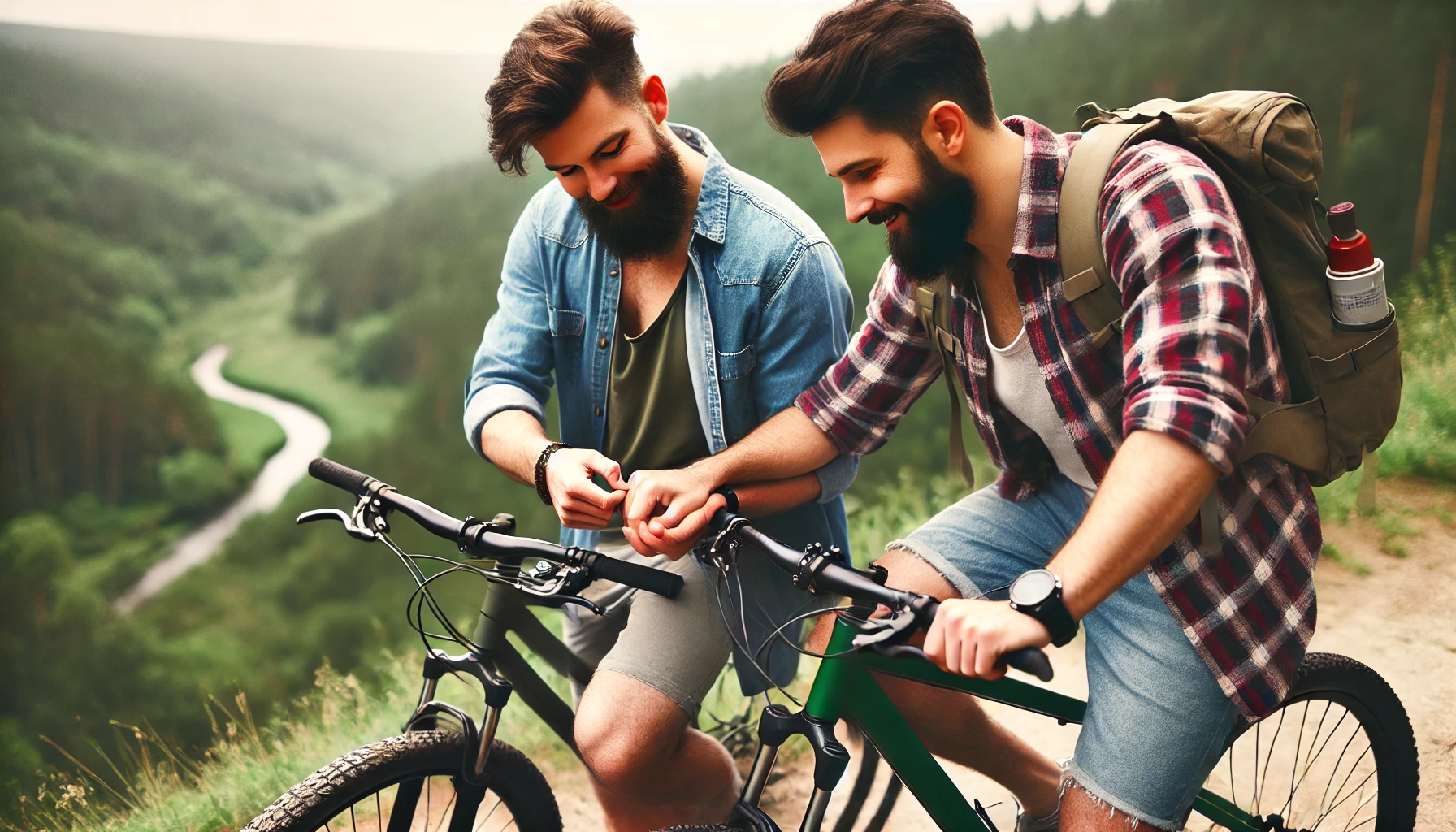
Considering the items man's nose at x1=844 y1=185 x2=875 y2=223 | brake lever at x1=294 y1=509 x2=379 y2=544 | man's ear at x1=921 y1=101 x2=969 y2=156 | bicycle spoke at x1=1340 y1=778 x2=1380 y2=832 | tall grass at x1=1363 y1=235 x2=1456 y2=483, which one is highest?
man's ear at x1=921 y1=101 x2=969 y2=156

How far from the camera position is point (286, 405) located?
632 cm

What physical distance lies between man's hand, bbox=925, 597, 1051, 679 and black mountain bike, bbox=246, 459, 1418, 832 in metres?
0.03

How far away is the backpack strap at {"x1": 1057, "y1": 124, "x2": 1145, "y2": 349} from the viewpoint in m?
1.70

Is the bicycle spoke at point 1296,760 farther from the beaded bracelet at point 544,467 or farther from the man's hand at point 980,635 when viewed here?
the beaded bracelet at point 544,467

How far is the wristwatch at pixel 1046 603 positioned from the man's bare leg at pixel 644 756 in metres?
0.90

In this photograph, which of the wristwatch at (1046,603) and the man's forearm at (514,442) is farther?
the man's forearm at (514,442)

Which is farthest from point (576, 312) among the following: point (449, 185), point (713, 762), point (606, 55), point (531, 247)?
point (449, 185)

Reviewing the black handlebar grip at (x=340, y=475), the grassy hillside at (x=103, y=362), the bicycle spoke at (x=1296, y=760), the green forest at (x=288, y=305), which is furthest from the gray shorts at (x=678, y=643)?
the grassy hillside at (x=103, y=362)

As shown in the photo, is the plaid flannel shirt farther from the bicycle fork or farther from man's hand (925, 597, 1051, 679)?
the bicycle fork

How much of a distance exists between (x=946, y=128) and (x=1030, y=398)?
53 cm

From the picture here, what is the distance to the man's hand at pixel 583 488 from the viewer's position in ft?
6.35

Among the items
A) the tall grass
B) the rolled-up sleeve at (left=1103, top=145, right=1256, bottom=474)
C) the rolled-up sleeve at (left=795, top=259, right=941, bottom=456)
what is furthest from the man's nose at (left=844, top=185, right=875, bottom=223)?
the tall grass

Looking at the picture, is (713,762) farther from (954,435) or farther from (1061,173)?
(1061,173)

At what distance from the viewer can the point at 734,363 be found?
2307mm
